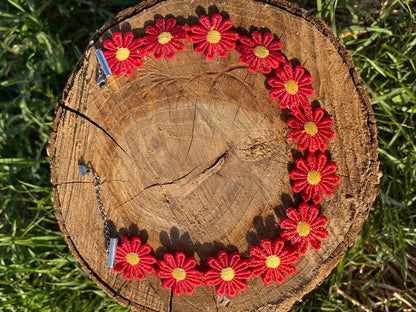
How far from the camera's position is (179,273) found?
1.89m

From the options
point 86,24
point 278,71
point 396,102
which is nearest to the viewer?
point 278,71

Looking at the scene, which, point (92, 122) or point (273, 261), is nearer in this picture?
point (273, 261)

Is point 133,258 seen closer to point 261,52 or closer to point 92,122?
point 92,122

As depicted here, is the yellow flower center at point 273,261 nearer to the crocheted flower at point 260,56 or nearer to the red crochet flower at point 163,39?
the crocheted flower at point 260,56

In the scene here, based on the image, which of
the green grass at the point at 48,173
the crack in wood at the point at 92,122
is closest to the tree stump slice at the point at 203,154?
the crack in wood at the point at 92,122

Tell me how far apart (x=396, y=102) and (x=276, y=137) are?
1067 millimetres

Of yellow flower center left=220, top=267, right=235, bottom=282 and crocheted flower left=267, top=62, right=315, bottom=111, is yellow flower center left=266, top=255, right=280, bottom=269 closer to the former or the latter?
yellow flower center left=220, top=267, right=235, bottom=282

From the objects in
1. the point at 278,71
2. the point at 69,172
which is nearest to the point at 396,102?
the point at 278,71

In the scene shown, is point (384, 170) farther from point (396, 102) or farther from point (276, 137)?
point (276, 137)

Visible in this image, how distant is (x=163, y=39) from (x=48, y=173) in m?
1.33

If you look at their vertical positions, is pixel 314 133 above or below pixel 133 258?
above

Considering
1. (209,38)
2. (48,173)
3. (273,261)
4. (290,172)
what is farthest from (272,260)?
(48,173)

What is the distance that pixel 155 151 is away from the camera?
1.96m

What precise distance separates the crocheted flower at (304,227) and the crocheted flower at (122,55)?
1027 mm
